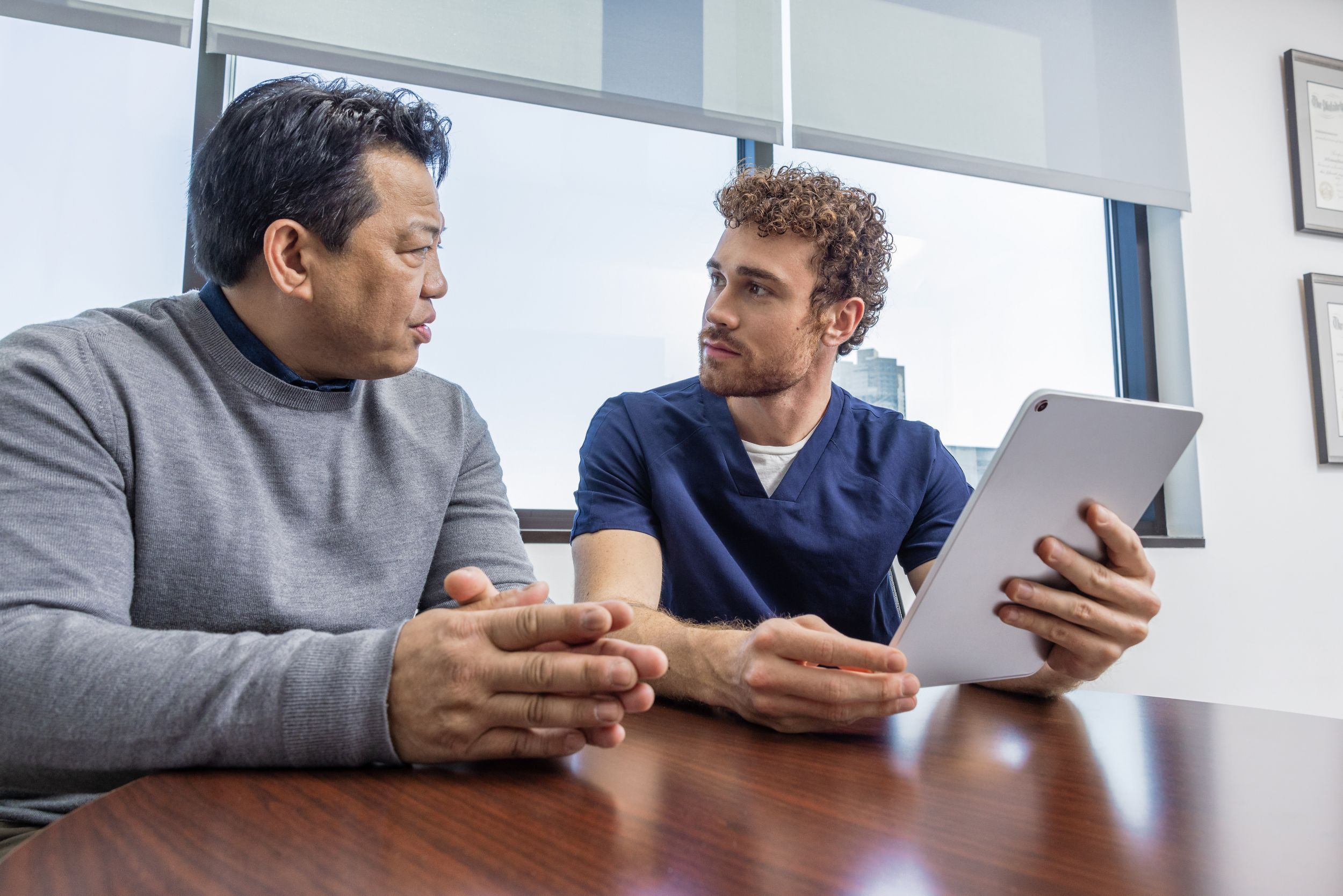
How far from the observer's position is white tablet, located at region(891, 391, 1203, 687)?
2.63 feet

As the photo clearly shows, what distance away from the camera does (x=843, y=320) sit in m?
1.89

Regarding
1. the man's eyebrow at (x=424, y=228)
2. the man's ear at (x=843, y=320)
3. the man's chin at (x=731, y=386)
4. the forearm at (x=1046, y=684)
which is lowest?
the forearm at (x=1046, y=684)

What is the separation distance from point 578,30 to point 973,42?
137 centimetres

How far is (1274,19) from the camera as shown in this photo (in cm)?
329

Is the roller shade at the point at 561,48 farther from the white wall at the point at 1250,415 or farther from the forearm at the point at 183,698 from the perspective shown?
the forearm at the point at 183,698

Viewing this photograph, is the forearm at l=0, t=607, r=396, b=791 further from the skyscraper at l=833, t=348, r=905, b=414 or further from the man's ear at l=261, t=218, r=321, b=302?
the skyscraper at l=833, t=348, r=905, b=414

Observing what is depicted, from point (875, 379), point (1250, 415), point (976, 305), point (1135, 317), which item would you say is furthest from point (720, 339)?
point (1250, 415)

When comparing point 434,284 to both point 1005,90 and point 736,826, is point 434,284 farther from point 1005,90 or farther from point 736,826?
point 1005,90

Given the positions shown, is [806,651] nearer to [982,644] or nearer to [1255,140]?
[982,644]

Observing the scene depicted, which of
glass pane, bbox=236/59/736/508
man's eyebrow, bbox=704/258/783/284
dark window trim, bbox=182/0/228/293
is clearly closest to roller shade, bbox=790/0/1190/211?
glass pane, bbox=236/59/736/508

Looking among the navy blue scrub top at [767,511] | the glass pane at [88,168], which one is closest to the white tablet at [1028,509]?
the navy blue scrub top at [767,511]

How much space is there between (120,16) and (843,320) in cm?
177

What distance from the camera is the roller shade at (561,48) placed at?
216 centimetres

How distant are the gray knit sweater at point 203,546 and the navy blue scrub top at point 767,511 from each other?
11.4 inches
